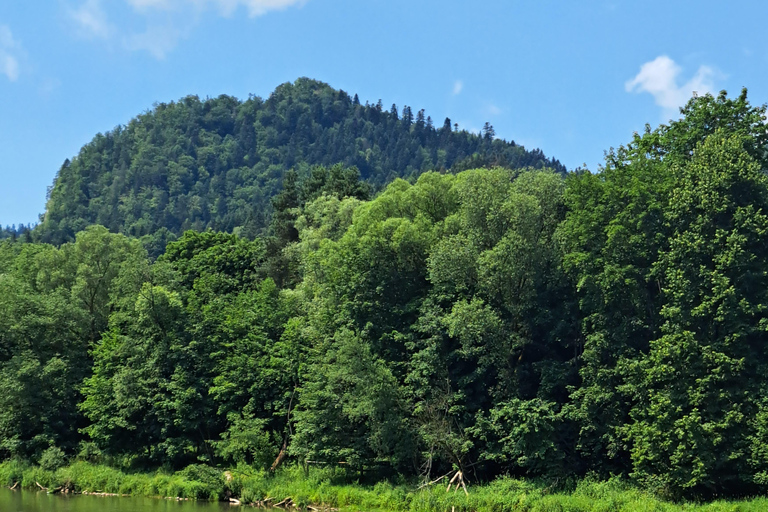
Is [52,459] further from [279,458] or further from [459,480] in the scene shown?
[459,480]

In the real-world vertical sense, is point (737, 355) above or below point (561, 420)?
above

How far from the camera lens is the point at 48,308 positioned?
58.0 m

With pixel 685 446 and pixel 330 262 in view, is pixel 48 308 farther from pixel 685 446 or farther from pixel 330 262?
pixel 685 446

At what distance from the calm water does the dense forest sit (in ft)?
15.6

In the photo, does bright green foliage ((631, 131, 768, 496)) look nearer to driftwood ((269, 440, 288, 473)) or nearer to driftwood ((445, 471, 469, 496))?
driftwood ((445, 471, 469, 496))

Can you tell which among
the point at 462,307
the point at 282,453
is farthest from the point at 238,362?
Result: the point at 462,307

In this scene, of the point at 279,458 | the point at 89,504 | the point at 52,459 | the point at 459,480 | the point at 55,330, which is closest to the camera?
the point at 459,480

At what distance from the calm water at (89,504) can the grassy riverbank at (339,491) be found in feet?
5.34

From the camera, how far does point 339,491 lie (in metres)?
44.3

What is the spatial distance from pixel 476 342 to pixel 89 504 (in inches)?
936

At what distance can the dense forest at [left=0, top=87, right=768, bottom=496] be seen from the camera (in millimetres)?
37656

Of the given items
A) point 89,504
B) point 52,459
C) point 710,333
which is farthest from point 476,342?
point 52,459

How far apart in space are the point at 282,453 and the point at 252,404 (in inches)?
147

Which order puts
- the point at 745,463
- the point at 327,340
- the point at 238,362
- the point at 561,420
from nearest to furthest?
the point at 745,463 < the point at 561,420 < the point at 327,340 < the point at 238,362
